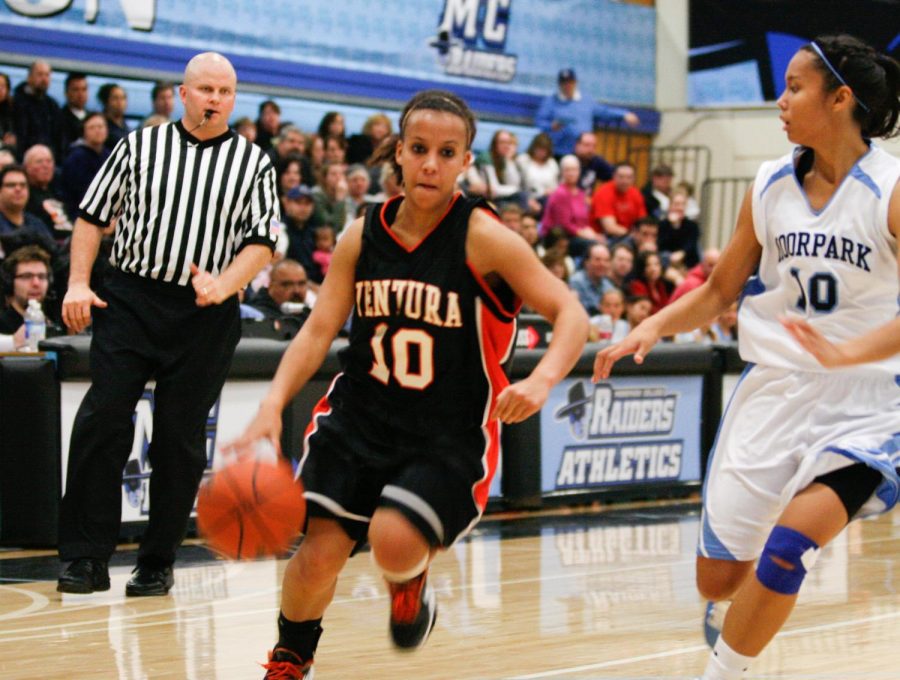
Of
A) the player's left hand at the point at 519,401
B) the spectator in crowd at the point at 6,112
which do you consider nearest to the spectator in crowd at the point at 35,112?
the spectator in crowd at the point at 6,112

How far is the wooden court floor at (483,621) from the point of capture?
16.6 ft

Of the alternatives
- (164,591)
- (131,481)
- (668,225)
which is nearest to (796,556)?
(164,591)

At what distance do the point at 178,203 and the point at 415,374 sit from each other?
2.49 meters

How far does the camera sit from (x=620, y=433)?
10.2m

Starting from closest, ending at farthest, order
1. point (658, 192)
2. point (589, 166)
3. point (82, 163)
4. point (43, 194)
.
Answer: point (43, 194)
point (82, 163)
point (589, 166)
point (658, 192)

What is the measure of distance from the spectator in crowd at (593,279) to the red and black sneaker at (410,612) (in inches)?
341

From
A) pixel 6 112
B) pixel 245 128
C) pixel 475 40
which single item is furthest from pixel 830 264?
pixel 475 40

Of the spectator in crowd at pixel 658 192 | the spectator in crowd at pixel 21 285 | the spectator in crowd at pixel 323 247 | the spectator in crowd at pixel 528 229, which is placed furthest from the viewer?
the spectator in crowd at pixel 658 192

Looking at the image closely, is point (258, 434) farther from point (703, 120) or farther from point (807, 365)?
point (703, 120)

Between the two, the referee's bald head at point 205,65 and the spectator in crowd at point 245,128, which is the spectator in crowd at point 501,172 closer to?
the spectator in crowd at point 245,128

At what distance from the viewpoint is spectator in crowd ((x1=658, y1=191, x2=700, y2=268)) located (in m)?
16.4

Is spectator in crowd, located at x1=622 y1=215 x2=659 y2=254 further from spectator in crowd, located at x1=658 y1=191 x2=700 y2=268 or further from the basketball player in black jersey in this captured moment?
the basketball player in black jersey

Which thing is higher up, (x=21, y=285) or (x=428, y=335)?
(x=428, y=335)

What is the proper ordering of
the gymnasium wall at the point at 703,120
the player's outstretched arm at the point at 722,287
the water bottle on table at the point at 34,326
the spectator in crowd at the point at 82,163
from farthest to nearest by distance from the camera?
the gymnasium wall at the point at 703,120 < the spectator in crowd at the point at 82,163 < the water bottle on table at the point at 34,326 < the player's outstretched arm at the point at 722,287
